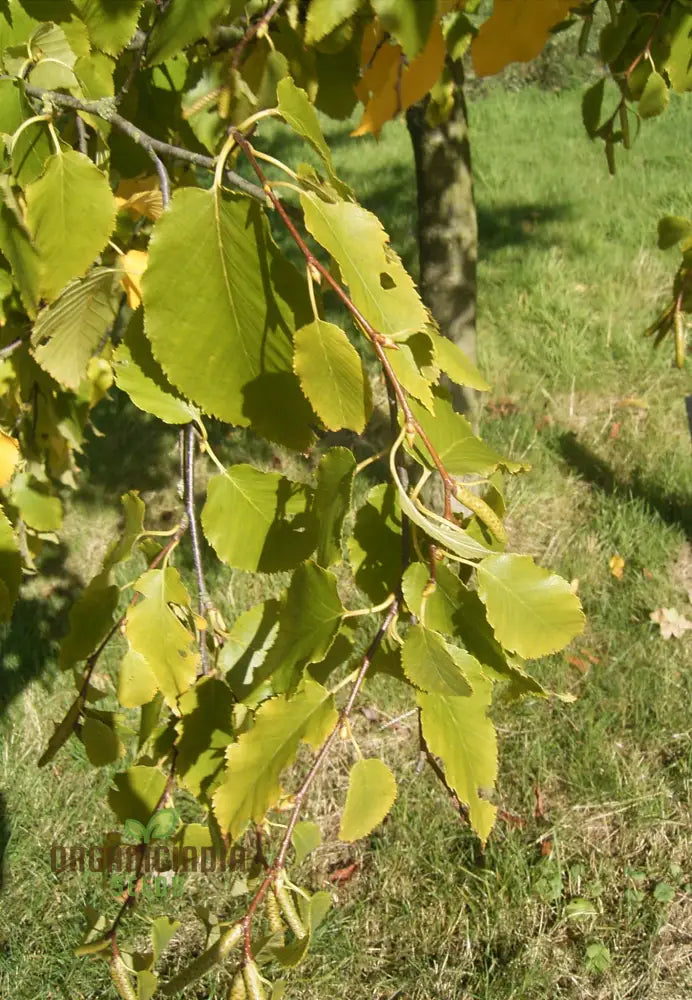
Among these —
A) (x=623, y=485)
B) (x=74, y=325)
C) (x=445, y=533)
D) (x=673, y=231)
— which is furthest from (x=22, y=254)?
(x=623, y=485)

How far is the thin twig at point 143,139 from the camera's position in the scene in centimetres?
62

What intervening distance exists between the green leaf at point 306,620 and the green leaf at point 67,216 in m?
0.33

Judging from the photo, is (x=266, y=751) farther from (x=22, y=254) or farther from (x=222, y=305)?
(x=22, y=254)

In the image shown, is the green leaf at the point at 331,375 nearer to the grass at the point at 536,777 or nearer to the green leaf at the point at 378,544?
the green leaf at the point at 378,544

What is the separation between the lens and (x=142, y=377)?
71 cm

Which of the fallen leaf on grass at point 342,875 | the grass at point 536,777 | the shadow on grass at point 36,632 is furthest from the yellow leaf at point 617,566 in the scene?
the shadow on grass at point 36,632

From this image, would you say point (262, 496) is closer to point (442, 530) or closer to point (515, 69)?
point (442, 530)

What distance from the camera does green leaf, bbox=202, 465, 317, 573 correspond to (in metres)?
0.71

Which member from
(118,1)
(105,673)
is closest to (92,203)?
(118,1)

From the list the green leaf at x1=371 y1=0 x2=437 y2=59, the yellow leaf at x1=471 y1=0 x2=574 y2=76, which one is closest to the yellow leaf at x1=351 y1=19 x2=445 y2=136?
the yellow leaf at x1=471 y1=0 x2=574 y2=76

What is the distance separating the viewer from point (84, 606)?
73 cm

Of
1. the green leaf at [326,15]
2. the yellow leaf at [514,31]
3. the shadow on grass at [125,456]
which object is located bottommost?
the shadow on grass at [125,456]

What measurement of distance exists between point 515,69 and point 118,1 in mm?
6247

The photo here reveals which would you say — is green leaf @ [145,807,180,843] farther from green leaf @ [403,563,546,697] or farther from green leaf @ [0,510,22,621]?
green leaf @ [403,563,546,697]
